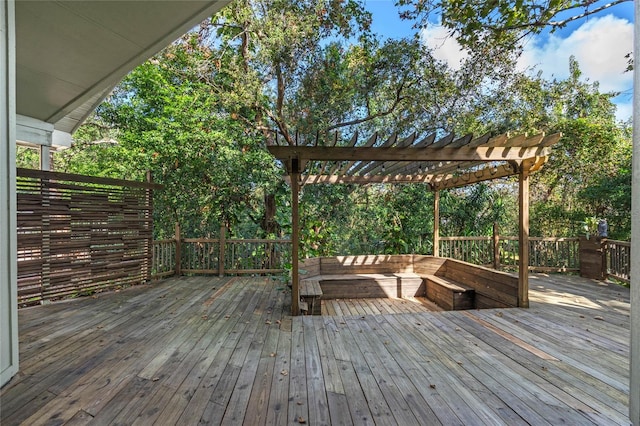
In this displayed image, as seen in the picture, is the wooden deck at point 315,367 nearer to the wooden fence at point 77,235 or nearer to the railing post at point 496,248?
the wooden fence at point 77,235

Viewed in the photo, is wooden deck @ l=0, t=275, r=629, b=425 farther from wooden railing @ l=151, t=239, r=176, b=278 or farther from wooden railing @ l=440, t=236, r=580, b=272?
wooden railing @ l=440, t=236, r=580, b=272

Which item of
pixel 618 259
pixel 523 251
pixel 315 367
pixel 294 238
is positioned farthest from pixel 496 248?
pixel 315 367

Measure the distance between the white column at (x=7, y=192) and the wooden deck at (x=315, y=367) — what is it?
0.43 metres

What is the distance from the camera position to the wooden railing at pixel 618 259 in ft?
18.2

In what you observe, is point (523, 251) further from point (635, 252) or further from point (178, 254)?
point (178, 254)

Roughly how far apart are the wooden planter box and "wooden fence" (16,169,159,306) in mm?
8905

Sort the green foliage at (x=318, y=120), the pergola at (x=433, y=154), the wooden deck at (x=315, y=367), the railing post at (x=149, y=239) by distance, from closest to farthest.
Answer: the wooden deck at (x=315, y=367)
the pergola at (x=433, y=154)
the railing post at (x=149, y=239)
the green foliage at (x=318, y=120)

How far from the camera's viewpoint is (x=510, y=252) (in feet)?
23.9

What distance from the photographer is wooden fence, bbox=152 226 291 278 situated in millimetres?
6660

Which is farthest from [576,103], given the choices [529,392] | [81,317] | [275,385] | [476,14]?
[81,317]

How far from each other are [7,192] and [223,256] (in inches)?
188

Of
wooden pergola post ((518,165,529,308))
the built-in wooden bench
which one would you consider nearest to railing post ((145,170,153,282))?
A: the built-in wooden bench

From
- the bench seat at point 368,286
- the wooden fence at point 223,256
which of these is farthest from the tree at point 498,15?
the wooden fence at point 223,256

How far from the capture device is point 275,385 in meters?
2.30
